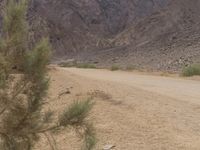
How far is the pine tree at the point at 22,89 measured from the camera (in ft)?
27.1

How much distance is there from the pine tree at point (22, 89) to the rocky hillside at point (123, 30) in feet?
122

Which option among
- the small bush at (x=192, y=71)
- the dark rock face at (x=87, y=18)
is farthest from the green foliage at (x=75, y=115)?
the dark rock face at (x=87, y=18)

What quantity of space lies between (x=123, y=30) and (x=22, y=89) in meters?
65.0

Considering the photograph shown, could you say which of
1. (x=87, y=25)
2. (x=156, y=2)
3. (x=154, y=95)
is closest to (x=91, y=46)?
(x=87, y=25)

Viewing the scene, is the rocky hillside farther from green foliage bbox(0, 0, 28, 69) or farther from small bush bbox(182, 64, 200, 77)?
green foliage bbox(0, 0, 28, 69)

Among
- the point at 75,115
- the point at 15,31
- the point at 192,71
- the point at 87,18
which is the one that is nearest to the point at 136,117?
the point at 75,115

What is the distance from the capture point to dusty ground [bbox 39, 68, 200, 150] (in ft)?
37.5

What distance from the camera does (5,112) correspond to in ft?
27.5

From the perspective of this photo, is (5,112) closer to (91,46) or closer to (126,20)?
(91,46)

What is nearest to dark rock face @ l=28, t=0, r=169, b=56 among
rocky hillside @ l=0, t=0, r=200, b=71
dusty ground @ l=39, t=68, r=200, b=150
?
rocky hillside @ l=0, t=0, r=200, b=71

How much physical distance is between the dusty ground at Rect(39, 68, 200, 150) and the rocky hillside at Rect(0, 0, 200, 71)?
92.4 feet

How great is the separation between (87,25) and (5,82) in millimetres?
67183

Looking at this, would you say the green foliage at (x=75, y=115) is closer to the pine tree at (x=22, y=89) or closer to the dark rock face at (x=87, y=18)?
the pine tree at (x=22, y=89)

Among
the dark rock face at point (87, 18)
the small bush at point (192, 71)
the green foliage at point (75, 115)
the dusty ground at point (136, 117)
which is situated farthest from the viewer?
the dark rock face at point (87, 18)
